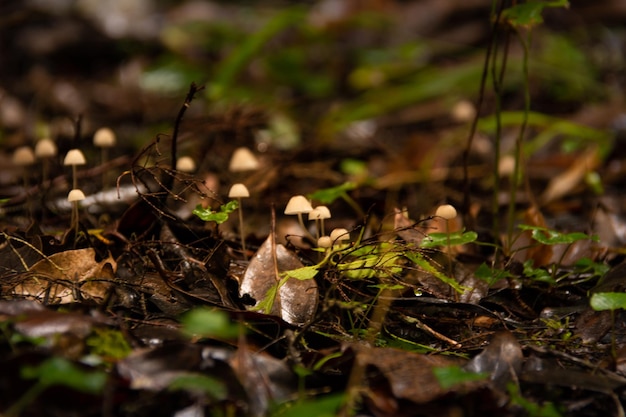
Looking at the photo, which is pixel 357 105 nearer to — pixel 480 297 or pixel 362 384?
pixel 480 297

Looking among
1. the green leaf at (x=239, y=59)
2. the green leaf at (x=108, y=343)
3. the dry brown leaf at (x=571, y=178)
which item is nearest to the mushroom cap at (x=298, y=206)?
the green leaf at (x=108, y=343)

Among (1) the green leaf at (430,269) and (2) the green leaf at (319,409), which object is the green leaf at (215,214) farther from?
(2) the green leaf at (319,409)

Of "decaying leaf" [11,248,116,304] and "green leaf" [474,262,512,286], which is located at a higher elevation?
"decaying leaf" [11,248,116,304]

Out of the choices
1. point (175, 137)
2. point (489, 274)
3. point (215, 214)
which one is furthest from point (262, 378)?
point (175, 137)

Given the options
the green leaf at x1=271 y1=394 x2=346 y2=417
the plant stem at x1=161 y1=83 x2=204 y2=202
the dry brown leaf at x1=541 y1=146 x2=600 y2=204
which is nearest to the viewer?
the green leaf at x1=271 y1=394 x2=346 y2=417

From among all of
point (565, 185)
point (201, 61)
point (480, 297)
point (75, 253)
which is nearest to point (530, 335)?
point (480, 297)

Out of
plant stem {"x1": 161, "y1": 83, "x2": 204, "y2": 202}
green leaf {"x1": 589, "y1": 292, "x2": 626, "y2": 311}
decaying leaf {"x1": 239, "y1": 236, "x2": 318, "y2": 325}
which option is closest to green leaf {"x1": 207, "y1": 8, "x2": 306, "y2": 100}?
plant stem {"x1": 161, "y1": 83, "x2": 204, "y2": 202}

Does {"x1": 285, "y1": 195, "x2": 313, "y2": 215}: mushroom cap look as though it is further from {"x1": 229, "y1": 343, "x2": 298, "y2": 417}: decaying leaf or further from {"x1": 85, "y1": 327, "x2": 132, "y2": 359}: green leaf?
{"x1": 85, "y1": 327, "x2": 132, "y2": 359}: green leaf
